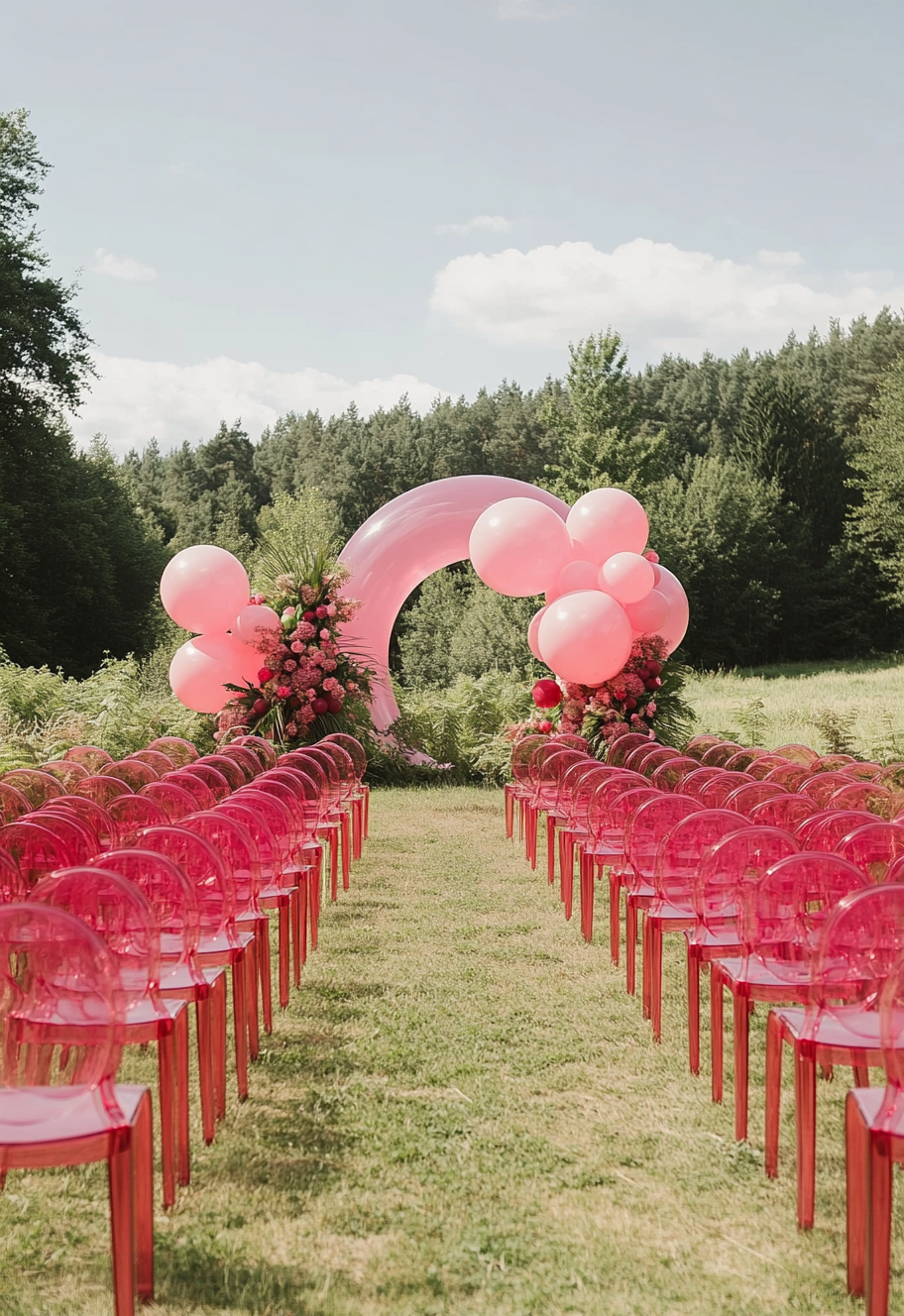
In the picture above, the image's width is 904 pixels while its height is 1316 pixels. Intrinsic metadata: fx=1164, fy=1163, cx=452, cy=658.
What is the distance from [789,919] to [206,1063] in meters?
2.12

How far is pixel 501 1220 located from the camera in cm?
352

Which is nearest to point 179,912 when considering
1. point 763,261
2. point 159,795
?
point 159,795

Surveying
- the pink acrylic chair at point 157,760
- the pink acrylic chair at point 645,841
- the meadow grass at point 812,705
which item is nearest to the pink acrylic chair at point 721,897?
the pink acrylic chair at point 645,841

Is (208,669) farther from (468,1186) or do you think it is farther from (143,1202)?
(143,1202)

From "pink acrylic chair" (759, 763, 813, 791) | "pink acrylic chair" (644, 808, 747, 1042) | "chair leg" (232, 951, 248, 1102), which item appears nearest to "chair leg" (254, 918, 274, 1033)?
"chair leg" (232, 951, 248, 1102)

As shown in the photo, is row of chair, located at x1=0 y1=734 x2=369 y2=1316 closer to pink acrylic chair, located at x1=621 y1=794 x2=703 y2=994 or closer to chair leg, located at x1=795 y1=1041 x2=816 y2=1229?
pink acrylic chair, located at x1=621 y1=794 x2=703 y2=994

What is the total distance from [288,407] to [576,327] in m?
29.5

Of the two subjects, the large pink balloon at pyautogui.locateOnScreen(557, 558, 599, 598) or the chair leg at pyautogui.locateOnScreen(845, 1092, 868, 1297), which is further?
the large pink balloon at pyautogui.locateOnScreen(557, 558, 599, 598)

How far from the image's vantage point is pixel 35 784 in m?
6.59

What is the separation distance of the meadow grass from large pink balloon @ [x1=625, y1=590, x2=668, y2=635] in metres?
2.94

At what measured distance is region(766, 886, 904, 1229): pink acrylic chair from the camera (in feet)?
10.8

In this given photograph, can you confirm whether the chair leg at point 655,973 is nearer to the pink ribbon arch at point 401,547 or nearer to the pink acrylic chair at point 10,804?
the pink acrylic chair at point 10,804

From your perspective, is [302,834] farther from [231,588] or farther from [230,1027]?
[231,588]

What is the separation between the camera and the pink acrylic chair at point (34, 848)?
4.52 m
